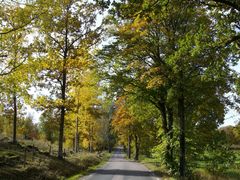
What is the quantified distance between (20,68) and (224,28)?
28.3 ft

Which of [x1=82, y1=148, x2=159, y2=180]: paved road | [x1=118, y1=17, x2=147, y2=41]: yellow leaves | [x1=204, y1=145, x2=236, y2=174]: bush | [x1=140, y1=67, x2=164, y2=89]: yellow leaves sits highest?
[x1=118, y1=17, x2=147, y2=41]: yellow leaves

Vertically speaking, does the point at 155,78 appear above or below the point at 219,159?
above

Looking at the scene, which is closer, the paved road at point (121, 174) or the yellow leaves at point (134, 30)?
the paved road at point (121, 174)

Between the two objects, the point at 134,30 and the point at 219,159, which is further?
the point at 134,30

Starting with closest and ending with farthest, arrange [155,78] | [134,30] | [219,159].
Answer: [155,78] → [219,159] → [134,30]

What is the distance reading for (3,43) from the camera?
16484 mm

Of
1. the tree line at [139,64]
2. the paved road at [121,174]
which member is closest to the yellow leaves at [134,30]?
the tree line at [139,64]

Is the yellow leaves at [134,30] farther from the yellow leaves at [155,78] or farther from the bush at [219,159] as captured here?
the bush at [219,159]

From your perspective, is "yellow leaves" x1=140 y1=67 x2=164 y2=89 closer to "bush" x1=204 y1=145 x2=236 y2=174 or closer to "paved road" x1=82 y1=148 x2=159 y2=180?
"paved road" x1=82 y1=148 x2=159 y2=180

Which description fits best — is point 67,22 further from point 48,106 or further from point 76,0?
point 48,106

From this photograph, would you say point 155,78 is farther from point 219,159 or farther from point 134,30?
point 219,159

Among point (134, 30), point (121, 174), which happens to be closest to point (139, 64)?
point (134, 30)

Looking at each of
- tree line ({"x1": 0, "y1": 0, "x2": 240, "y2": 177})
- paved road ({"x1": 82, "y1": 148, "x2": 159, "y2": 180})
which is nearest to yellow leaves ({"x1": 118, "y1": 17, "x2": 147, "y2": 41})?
tree line ({"x1": 0, "y1": 0, "x2": 240, "y2": 177})

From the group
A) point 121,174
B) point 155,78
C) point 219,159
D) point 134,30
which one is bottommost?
point 121,174
